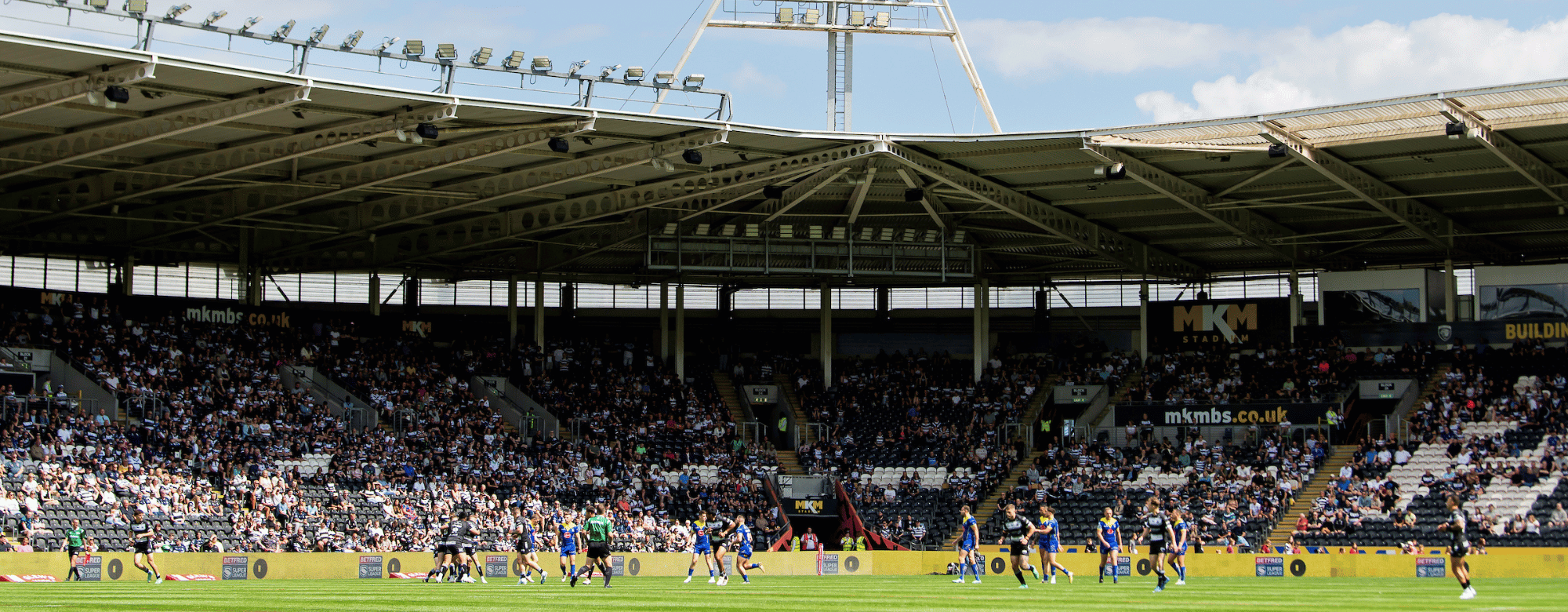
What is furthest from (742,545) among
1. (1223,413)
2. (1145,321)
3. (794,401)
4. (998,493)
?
(1145,321)

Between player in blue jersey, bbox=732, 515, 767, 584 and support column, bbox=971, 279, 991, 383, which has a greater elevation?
support column, bbox=971, 279, 991, 383

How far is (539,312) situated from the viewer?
197ft

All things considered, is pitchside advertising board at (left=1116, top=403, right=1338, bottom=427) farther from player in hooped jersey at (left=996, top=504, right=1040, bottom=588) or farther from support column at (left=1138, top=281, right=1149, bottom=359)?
player in hooped jersey at (left=996, top=504, right=1040, bottom=588)

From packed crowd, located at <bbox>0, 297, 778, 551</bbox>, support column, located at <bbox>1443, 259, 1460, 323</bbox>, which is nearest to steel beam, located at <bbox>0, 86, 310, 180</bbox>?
packed crowd, located at <bbox>0, 297, 778, 551</bbox>

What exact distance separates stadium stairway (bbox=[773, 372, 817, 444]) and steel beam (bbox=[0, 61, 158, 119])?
1215 inches

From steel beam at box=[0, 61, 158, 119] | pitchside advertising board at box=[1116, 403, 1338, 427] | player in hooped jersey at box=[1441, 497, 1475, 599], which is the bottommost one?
player in hooped jersey at box=[1441, 497, 1475, 599]

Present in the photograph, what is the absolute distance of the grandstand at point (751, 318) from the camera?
127 ft

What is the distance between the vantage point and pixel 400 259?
52469 millimetres

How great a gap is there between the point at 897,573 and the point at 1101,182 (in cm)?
1250

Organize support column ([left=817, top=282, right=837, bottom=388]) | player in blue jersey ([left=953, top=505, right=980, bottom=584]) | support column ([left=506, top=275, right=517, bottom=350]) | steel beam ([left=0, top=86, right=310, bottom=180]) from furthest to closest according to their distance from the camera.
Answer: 1. support column ([left=817, top=282, right=837, bottom=388])
2. support column ([left=506, top=275, right=517, bottom=350])
3. steel beam ([left=0, top=86, right=310, bottom=180])
4. player in blue jersey ([left=953, top=505, right=980, bottom=584])

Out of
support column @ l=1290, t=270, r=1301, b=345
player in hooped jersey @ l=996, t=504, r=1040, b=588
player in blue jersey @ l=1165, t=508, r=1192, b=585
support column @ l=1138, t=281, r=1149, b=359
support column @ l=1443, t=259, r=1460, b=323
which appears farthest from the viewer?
support column @ l=1138, t=281, r=1149, b=359

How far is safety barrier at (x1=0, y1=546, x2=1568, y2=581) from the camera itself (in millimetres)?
33688

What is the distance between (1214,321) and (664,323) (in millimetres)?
20328

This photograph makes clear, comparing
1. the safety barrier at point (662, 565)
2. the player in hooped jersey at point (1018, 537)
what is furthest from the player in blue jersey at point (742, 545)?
the player in hooped jersey at point (1018, 537)
